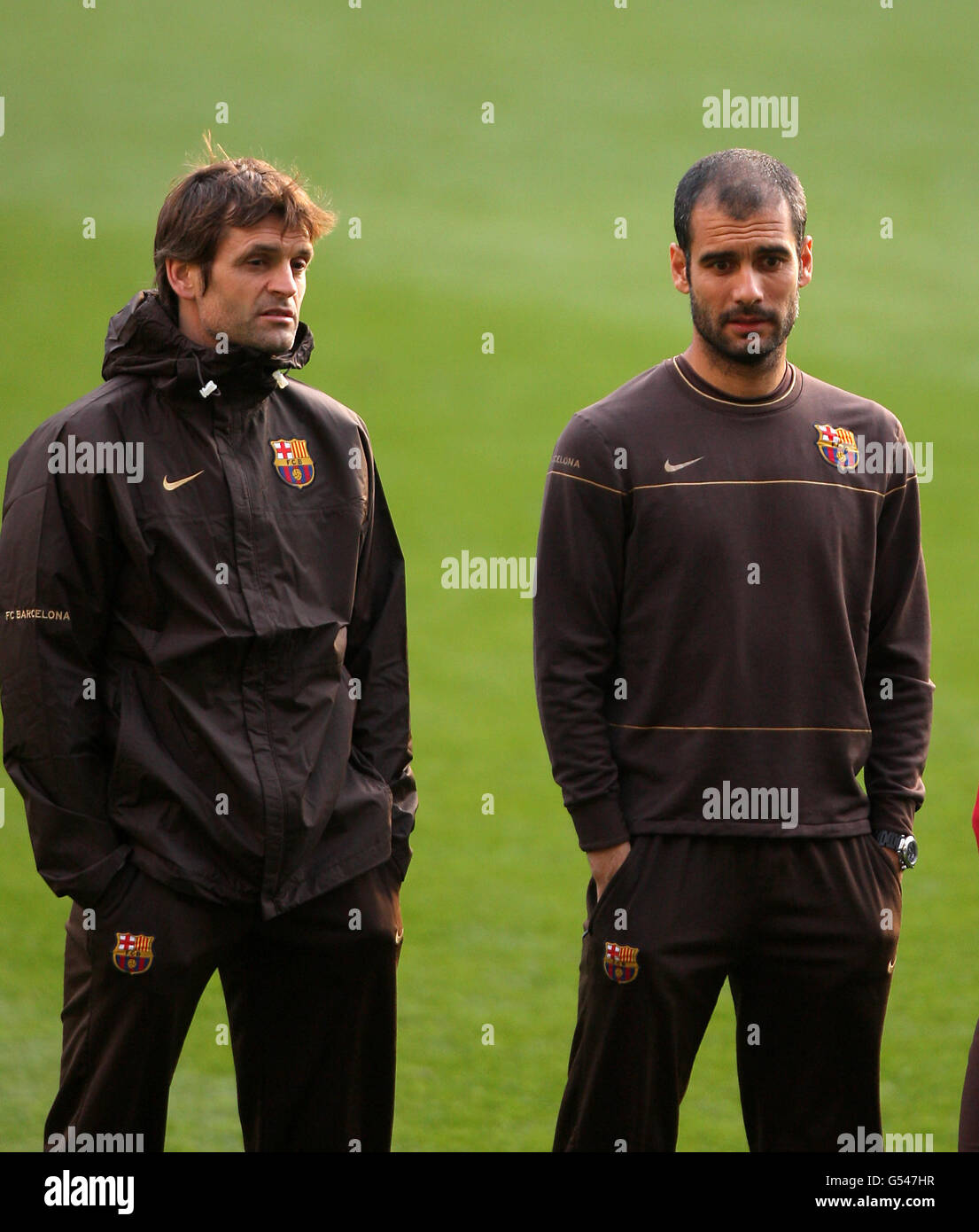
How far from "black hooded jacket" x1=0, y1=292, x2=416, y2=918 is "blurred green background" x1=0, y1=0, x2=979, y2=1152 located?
4552 millimetres

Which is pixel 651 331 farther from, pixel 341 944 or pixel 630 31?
pixel 341 944

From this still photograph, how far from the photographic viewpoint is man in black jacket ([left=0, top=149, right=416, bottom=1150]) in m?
2.78

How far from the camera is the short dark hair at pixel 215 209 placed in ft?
9.45

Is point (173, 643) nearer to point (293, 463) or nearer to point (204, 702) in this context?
point (204, 702)

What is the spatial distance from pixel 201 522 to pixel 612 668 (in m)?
0.78

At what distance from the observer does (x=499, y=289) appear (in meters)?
14.1

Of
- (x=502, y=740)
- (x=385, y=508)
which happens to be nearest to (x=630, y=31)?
(x=502, y=740)

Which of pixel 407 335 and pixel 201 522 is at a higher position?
pixel 407 335

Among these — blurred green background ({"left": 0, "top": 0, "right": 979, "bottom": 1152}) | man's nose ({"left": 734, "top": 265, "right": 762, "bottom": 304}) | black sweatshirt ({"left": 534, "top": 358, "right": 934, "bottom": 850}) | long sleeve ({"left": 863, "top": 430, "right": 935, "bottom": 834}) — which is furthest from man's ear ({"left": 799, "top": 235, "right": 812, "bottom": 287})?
blurred green background ({"left": 0, "top": 0, "right": 979, "bottom": 1152})

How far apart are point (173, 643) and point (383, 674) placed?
0.49m

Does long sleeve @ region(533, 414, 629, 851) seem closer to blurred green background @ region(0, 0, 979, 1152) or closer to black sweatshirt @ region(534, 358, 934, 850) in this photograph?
black sweatshirt @ region(534, 358, 934, 850)

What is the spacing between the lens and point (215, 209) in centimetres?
288

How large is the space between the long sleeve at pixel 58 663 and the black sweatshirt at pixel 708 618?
79 cm

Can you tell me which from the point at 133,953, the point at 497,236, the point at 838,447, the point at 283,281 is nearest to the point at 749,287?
the point at 838,447
